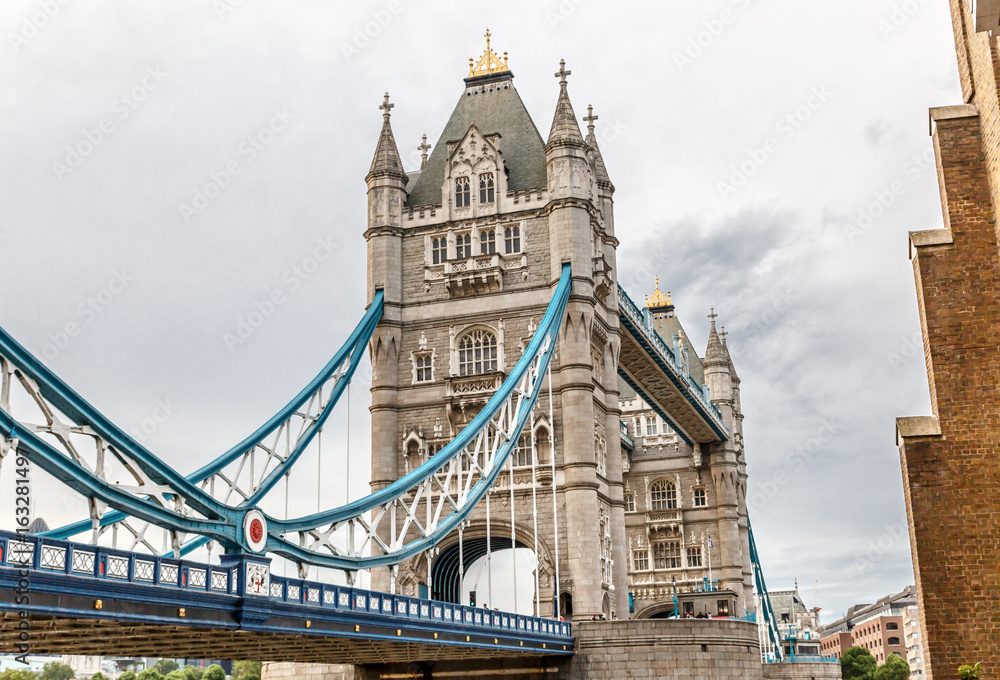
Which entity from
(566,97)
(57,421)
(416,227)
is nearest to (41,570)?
(57,421)

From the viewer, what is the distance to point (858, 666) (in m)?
101

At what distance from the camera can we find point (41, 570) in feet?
54.5

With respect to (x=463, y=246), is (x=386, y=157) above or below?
above

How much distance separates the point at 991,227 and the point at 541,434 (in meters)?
27.1

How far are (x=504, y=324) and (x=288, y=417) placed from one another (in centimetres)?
1000

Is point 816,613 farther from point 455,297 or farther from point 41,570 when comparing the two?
point 41,570

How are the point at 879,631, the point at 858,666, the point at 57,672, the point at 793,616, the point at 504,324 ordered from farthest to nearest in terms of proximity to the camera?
the point at 879,631 → the point at 793,616 → the point at 858,666 → the point at 57,672 → the point at 504,324

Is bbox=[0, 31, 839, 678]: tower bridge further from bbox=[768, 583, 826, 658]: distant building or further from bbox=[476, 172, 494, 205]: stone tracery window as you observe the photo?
bbox=[768, 583, 826, 658]: distant building

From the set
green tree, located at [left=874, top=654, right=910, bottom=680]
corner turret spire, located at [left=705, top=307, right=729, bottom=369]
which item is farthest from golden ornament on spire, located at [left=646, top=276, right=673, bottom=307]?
green tree, located at [left=874, top=654, right=910, bottom=680]

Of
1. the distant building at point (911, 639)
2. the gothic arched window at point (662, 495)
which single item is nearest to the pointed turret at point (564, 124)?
the gothic arched window at point (662, 495)

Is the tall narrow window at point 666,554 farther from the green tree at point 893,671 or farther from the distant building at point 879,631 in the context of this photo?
the distant building at point 879,631

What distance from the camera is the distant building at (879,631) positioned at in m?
131

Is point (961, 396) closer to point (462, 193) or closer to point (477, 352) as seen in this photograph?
point (477, 352)

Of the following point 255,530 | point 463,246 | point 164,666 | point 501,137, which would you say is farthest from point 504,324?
point 164,666
